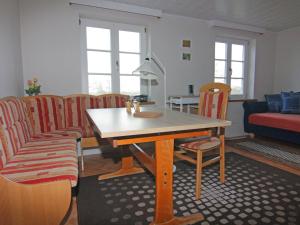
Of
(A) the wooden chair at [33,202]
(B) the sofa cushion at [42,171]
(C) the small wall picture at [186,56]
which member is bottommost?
(A) the wooden chair at [33,202]

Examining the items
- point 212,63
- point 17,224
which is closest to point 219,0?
point 212,63

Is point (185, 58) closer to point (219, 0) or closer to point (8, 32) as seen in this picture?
point (219, 0)

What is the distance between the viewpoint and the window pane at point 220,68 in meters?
4.29

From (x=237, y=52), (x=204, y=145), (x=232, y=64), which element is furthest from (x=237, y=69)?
(x=204, y=145)

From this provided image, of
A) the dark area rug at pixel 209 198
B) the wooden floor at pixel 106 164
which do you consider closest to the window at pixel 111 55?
the wooden floor at pixel 106 164

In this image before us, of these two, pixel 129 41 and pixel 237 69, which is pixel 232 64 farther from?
pixel 129 41

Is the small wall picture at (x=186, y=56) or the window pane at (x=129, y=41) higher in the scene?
the window pane at (x=129, y=41)

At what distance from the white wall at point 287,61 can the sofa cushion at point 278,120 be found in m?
1.13

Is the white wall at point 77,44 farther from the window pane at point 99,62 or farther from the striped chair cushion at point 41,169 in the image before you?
the striped chair cushion at point 41,169

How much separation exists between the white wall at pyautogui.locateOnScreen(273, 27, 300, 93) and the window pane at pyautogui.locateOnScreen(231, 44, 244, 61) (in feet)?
3.01

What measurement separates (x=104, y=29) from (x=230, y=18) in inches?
91.2

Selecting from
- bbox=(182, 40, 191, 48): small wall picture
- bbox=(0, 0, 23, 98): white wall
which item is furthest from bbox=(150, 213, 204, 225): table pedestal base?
bbox=(182, 40, 191, 48): small wall picture

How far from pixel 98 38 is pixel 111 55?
1.04 ft

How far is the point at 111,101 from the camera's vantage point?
120 inches
